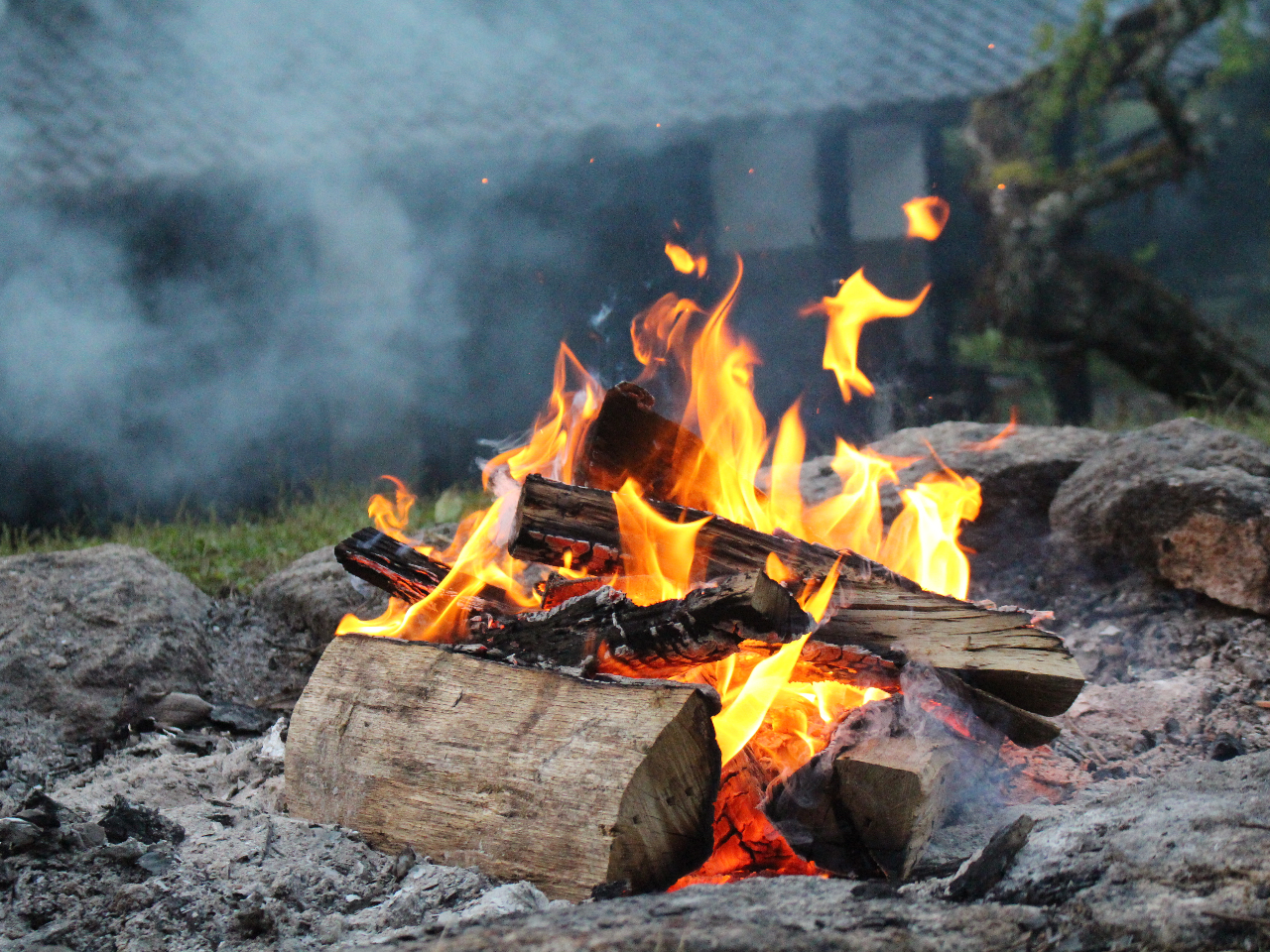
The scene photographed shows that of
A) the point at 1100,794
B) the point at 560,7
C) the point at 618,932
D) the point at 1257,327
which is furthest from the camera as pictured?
the point at 1257,327

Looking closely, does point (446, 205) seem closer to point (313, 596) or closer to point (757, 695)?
point (313, 596)

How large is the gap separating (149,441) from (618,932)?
6.70m

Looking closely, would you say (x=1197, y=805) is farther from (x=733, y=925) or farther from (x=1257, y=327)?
(x=1257, y=327)

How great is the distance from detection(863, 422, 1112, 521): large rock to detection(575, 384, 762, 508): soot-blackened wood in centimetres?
143

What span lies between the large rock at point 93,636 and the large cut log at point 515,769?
1190 millimetres

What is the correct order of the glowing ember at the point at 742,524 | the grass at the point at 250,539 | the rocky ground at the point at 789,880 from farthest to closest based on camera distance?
1. the grass at the point at 250,539
2. the glowing ember at the point at 742,524
3. the rocky ground at the point at 789,880

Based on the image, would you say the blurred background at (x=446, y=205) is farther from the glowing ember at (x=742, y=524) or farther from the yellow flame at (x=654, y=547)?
the yellow flame at (x=654, y=547)

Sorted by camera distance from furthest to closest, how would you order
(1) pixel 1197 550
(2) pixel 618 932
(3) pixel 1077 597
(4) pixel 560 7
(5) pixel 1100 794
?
(4) pixel 560 7, (3) pixel 1077 597, (1) pixel 1197 550, (5) pixel 1100 794, (2) pixel 618 932

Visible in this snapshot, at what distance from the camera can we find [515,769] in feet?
6.61

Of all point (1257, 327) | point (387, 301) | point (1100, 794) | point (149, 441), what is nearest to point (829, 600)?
point (1100, 794)

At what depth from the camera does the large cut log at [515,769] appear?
1.90 metres

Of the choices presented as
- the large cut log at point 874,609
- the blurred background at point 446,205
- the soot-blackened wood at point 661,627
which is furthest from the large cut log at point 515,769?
the blurred background at point 446,205

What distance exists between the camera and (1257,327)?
16109 mm

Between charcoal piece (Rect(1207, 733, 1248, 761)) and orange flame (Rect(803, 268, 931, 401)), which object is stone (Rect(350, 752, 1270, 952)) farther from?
orange flame (Rect(803, 268, 931, 401))
